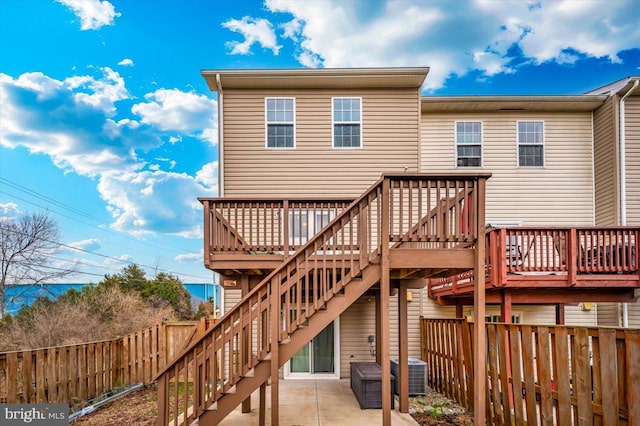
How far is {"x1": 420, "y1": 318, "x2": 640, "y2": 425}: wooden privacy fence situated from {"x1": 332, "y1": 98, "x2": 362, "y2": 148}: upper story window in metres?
4.70

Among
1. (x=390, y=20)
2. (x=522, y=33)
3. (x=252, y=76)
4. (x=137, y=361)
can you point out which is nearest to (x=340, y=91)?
(x=252, y=76)

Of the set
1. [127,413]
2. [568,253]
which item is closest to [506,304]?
[568,253]

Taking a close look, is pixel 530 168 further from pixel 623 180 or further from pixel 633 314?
pixel 633 314

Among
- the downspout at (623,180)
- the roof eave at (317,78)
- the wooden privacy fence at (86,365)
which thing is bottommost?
the wooden privacy fence at (86,365)

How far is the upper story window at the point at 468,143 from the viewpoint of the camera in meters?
10.1

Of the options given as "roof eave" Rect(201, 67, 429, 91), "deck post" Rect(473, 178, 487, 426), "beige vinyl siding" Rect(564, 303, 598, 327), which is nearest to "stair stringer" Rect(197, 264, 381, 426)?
"deck post" Rect(473, 178, 487, 426)

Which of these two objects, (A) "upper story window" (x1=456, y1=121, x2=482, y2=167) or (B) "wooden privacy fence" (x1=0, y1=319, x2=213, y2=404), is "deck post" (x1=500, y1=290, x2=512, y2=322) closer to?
(A) "upper story window" (x1=456, y1=121, x2=482, y2=167)

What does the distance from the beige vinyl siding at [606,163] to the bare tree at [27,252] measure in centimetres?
1931

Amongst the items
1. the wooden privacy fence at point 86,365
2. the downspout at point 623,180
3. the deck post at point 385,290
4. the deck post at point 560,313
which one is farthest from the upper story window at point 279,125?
the downspout at point 623,180

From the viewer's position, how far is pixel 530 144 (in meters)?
10.1

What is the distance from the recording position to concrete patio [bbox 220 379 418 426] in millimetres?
5680

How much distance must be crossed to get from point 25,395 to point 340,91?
326 inches

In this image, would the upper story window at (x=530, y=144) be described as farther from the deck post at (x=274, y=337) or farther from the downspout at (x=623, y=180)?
the deck post at (x=274, y=337)

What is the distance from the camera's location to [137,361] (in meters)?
8.62
